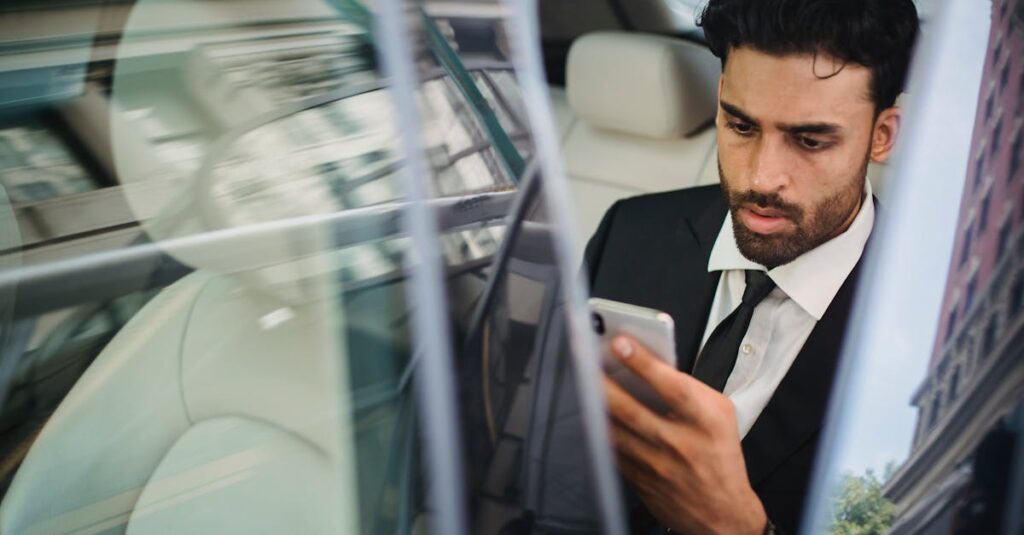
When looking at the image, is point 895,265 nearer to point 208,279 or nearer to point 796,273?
point 796,273

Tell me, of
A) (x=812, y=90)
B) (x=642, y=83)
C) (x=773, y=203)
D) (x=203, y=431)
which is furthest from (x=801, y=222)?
(x=203, y=431)

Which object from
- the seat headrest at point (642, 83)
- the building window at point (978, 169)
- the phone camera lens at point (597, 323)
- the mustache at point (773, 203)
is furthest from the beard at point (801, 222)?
the seat headrest at point (642, 83)

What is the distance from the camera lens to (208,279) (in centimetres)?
105

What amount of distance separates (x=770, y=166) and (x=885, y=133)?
0.12 meters

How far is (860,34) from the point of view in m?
0.98

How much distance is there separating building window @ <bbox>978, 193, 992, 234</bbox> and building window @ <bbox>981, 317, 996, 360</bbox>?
0.09 m

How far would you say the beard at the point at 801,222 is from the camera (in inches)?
40.2

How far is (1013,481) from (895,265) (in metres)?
0.23

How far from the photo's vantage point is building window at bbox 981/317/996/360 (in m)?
0.92

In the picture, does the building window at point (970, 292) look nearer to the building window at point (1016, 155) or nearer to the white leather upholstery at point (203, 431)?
the building window at point (1016, 155)

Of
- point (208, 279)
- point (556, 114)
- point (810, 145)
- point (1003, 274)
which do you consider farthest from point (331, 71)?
point (556, 114)

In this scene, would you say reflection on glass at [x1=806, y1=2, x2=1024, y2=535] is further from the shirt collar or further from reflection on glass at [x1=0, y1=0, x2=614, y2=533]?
reflection on glass at [x1=0, y1=0, x2=614, y2=533]

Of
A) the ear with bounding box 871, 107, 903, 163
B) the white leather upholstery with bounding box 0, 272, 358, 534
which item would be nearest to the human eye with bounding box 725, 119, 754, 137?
the ear with bounding box 871, 107, 903, 163

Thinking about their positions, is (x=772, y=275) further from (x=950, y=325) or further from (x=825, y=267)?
(x=950, y=325)
